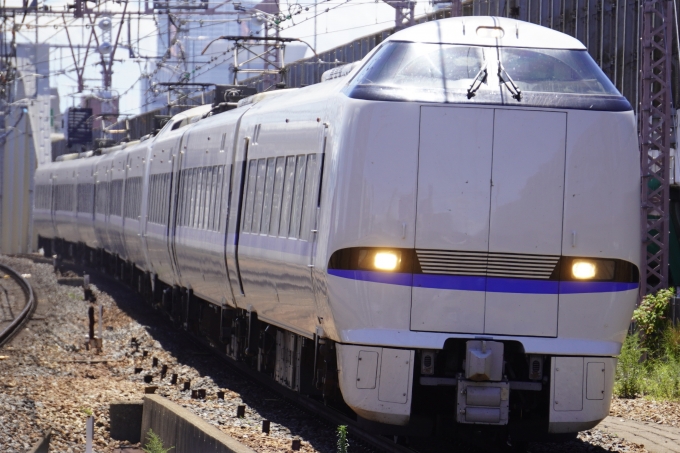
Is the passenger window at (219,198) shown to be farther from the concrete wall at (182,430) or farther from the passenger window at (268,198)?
the concrete wall at (182,430)

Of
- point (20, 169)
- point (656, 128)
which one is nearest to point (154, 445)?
point (656, 128)

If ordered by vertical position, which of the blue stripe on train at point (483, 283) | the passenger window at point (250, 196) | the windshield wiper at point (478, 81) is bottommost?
the blue stripe on train at point (483, 283)

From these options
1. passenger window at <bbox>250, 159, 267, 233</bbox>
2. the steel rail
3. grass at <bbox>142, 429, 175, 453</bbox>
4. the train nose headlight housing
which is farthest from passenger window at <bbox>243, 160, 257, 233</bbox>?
the train nose headlight housing

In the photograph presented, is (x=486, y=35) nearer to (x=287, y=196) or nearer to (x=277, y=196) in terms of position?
(x=287, y=196)

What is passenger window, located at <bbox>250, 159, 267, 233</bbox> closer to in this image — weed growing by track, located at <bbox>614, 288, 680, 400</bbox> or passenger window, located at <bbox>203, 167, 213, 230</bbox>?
passenger window, located at <bbox>203, 167, 213, 230</bbox>

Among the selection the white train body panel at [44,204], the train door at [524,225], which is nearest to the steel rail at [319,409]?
the train door at [524,225]

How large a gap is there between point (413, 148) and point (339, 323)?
4.13 feet

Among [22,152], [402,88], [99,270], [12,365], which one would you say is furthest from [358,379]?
[22,152]

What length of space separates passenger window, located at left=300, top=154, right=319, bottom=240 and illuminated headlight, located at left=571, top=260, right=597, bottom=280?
1.97 m

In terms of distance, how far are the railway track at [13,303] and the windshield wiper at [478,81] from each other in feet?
38.6

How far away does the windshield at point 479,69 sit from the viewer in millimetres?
8438

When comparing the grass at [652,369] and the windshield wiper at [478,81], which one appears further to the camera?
the grass at [652,369]

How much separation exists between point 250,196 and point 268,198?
2.71 feet

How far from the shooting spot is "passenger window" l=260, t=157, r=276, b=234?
36.1 feet
